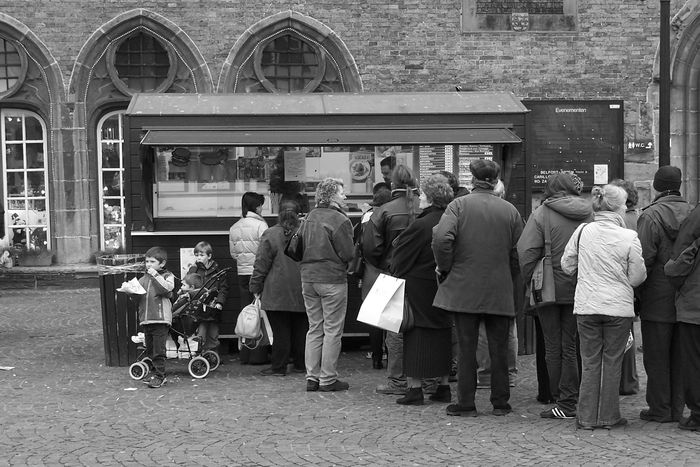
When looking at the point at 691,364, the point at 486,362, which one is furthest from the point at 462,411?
the point at 691,364

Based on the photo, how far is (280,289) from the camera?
32.0ft

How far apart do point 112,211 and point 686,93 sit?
9877 millimetres

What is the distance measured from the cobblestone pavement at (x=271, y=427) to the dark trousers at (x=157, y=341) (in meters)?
0.21

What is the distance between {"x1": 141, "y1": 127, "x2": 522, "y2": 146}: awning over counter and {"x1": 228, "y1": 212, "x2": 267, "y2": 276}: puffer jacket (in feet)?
2.79

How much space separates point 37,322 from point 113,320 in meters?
3.76

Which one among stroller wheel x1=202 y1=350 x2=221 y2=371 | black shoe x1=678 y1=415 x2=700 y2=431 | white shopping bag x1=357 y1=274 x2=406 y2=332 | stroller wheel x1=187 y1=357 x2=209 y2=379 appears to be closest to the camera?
black shoe x1=678 y1=415 x2=700 y2=431

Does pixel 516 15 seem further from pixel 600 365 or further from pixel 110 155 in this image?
pixel 600 365

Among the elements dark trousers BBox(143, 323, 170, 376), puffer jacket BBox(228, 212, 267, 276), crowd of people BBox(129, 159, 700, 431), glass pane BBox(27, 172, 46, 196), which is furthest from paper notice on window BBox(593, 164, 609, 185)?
dark trousers BBox(143, 323, 170, 376)

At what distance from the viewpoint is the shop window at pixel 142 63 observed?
17.1 meters

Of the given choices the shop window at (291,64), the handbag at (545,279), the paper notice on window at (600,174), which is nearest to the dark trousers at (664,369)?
the handbag at (545,279)

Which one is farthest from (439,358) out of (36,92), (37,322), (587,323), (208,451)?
(36,92)

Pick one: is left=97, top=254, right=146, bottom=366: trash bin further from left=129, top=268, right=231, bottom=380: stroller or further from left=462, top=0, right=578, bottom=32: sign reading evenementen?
left=462, top=0, right=578, bottom=32: sign reading evenementen

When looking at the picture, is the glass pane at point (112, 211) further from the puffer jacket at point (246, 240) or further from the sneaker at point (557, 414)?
the sneaker at point (557, 414)

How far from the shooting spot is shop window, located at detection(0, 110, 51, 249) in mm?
17172
